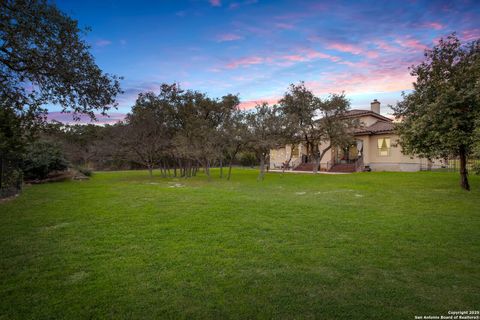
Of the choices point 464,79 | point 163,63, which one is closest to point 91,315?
point 163,63

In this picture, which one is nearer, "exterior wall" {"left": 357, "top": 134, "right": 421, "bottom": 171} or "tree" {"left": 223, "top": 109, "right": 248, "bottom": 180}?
"tree" {"left": 223, "top": 109, "right": 248, "bottom": 180}

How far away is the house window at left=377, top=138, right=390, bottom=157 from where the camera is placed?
2683cm

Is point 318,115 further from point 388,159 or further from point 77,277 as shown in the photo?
point 77,277

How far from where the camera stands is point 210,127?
2261 cm

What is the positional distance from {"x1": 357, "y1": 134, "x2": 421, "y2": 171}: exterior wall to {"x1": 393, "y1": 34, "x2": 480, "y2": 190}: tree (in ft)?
45.0

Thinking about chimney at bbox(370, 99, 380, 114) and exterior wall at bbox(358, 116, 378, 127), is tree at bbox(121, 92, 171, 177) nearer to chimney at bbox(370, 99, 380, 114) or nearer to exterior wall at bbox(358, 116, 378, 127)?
exterior wall at bbox(358, 116, 378, 127)

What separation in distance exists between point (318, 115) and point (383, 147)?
8162mm

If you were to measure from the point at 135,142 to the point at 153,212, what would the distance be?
53.4ft

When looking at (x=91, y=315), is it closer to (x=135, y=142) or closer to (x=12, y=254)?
(x=12, y=254)

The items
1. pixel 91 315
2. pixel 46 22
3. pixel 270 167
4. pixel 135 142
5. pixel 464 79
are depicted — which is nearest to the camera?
pixel 91 315

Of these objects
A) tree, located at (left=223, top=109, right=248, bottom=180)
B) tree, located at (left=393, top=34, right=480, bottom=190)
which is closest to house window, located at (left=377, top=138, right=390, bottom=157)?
tree, located at (left=393, top=34, right=480, bottom=190)

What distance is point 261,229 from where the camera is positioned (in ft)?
19.8

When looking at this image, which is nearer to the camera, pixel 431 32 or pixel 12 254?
pixel 12 254

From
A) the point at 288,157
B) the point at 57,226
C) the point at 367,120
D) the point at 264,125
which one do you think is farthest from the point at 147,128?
the point at 367,120
